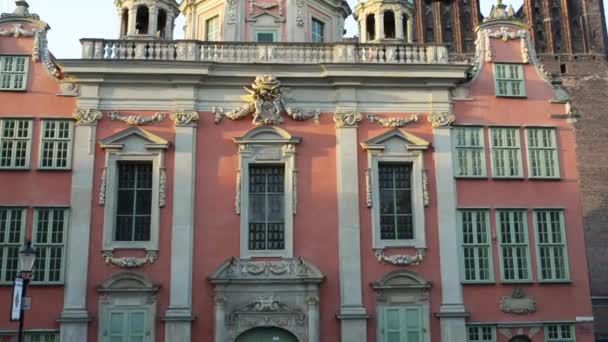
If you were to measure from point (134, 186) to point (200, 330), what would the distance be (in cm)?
548

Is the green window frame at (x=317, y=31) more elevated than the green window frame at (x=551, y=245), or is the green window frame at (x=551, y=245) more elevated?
the green window frame at (x=317, y=31)

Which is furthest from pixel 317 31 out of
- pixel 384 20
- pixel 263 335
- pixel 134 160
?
pixel 263 335

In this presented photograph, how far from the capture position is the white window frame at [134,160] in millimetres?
23359

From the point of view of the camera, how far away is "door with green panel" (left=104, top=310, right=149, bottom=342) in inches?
887

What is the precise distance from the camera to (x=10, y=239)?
23078mm

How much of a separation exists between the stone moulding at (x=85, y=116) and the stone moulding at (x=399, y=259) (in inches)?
423

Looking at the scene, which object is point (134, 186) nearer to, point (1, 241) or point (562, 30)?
point (1, 241)

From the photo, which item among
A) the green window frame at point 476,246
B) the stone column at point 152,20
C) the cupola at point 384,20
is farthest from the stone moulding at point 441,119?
the stone column at point 152,20

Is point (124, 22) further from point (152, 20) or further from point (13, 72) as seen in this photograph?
point (13, 72)

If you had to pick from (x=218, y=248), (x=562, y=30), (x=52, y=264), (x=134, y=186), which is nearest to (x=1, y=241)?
(x=52, y=264)

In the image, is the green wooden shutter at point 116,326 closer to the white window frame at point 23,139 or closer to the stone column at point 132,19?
the white window frame at point 23,139

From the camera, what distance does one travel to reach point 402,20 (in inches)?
1110

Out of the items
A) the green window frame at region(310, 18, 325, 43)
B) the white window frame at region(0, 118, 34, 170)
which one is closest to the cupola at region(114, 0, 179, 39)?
the white window frame at region(0, 118, 34, 170)

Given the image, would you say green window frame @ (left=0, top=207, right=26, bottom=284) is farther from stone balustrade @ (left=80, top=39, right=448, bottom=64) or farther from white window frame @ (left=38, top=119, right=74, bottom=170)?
stone balustrade @ (left=80, top=39, right=448, bottom=64)
